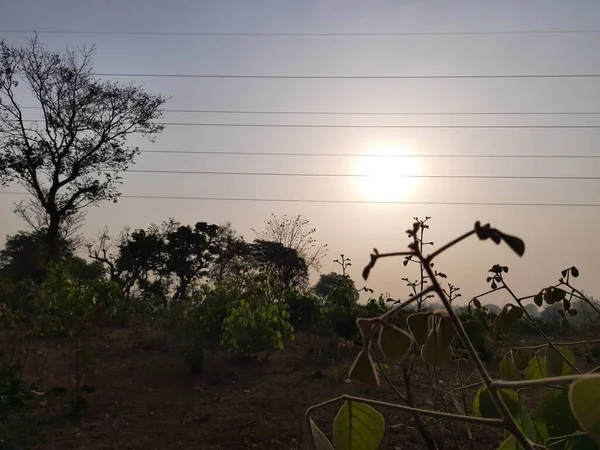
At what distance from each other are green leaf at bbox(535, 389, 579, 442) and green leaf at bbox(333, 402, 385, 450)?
0.23 meters

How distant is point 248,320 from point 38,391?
2003 mm

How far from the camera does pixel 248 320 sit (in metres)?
5.13

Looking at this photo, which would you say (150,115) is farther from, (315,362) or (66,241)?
(315,362)

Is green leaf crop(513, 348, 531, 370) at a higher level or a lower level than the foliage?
lower

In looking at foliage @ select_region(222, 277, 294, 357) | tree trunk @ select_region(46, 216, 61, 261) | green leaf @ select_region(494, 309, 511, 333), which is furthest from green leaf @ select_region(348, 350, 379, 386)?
tree trunk @ select_region(46, 216, 61, 261)

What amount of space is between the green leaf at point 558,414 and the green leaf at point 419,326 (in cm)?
23

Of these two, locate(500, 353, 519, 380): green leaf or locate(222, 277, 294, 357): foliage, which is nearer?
locate(500, 353, 519, 380): green leaf

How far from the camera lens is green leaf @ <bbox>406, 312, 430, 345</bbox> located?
39 cm

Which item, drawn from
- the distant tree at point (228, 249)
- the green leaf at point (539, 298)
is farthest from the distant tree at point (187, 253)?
the green leaf at point (539, 298)

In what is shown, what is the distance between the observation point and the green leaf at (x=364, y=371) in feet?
1.03

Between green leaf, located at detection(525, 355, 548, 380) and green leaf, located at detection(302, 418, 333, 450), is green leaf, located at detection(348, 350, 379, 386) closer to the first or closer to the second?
green leaf, located at detection(302, 418, 333, 450)

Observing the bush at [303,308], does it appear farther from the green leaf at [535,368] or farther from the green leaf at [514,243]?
the green leaf at [514,243]

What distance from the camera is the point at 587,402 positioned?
0.84 ft

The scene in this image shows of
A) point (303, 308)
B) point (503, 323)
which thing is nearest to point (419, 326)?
point (503, 323)
